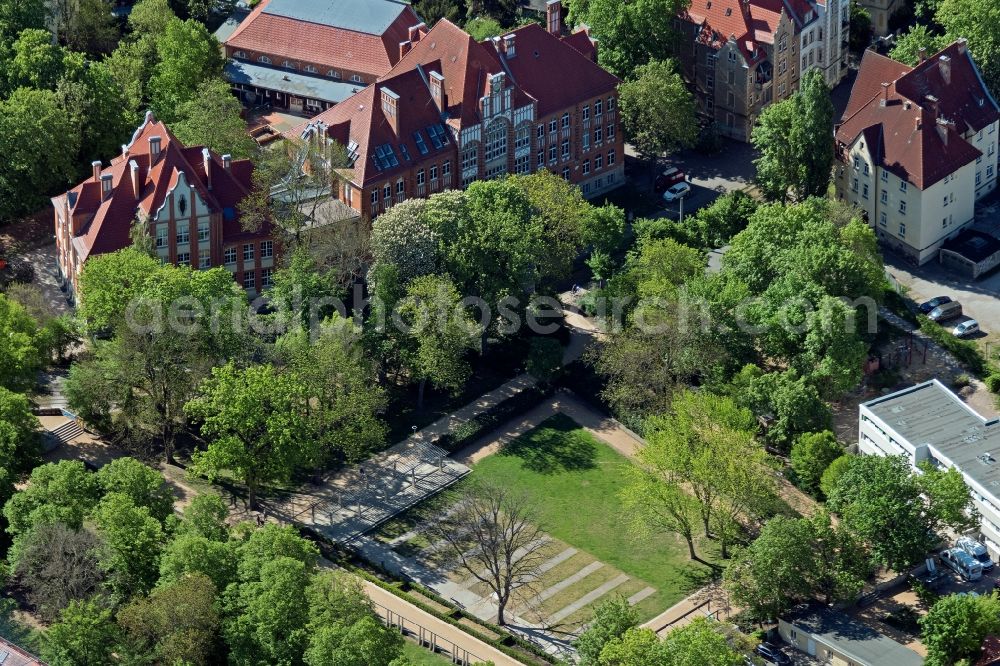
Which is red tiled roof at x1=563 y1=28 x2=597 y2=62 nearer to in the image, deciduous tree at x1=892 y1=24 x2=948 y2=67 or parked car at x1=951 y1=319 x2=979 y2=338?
deciduous tree at x1=892 y1=24 x2=948 y2=67

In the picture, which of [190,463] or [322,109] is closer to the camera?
[190,463]

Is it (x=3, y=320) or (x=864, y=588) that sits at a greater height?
(x=3, y=320)

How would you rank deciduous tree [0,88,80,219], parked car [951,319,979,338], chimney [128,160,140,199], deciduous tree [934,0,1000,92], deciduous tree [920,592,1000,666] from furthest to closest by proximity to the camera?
deciduous tree [934,0,1000,92] < deciduous tree [0,88,80,219] < parked car [951,319,979,338] < chimney [128,160,140,199] < deciduous tree [920,592,1000,666]

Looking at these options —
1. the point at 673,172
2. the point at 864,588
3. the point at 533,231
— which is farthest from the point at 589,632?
the point at 673,172

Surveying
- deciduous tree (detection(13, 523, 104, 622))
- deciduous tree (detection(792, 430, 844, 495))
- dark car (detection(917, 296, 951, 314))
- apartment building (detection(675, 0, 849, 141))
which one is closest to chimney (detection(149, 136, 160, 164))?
deciduous tree (detection(13, 523, 104, 622))

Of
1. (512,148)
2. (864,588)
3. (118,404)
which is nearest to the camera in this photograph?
(864,588)

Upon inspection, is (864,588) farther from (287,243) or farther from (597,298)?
(287,243)

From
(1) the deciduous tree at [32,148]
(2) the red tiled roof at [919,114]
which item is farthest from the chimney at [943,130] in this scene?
(1) the deciduous tree at [32,148]

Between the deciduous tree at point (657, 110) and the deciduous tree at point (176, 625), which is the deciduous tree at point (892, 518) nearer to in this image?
the deciduous tree at point (176, 625)
